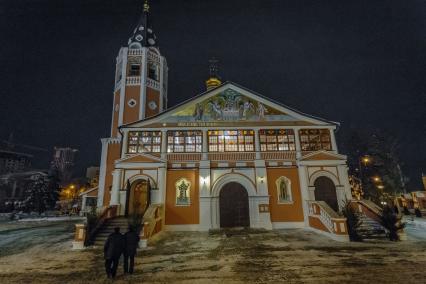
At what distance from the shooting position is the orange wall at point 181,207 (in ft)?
52.8

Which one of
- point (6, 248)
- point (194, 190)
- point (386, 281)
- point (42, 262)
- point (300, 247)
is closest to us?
point (386, 281)

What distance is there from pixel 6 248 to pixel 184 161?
10.7m

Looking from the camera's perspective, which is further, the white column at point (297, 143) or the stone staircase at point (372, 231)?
the white column at point (297, 143)

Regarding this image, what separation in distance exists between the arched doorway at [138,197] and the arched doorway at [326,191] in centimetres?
1254

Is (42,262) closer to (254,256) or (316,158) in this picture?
(254,256)

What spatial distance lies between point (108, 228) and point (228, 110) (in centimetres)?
1190

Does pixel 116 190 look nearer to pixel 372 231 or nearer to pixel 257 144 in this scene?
pixel 257 144

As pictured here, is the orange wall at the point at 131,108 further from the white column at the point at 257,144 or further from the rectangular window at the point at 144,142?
the white column at the point at 257,144

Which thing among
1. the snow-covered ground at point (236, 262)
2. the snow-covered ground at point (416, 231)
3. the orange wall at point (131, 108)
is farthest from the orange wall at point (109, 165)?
the snow-covered ground at point (416, 231)

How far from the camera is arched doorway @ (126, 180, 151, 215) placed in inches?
638

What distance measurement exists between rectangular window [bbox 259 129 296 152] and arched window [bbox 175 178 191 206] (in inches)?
255

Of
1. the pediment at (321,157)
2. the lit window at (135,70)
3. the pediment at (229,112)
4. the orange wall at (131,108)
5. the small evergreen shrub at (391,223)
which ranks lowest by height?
the small evergreen shrub at (391,223)

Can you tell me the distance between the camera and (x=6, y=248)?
10.9 metres

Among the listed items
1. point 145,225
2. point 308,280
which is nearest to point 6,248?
point 145,225
